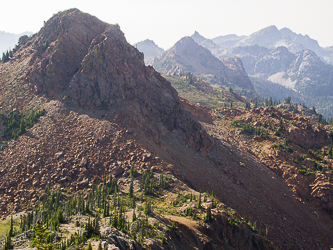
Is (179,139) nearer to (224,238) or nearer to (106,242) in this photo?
(224,238)

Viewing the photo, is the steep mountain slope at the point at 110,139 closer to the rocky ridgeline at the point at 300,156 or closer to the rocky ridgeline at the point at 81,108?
the rocky ridgeline at the point at 81,108

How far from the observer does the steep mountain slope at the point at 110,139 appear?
6103 cm

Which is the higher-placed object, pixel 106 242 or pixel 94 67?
pixel 94 67

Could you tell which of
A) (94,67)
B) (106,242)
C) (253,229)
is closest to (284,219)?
(253,229)

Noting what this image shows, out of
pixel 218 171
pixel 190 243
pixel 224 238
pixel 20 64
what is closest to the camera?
pixel 190 243

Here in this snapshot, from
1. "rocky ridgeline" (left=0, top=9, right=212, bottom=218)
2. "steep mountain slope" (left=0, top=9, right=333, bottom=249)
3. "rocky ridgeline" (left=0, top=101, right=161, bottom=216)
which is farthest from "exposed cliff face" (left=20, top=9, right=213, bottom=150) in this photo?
"rocky ridgeline" (left=0, top=101, right=161, bottom=216)

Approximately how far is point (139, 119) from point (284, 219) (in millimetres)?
44167

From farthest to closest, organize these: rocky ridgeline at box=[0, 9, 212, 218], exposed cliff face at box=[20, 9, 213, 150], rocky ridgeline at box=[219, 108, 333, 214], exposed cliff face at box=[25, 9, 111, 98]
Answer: exposed cliff face at box=[25, 9, 111, 98] → exposed cliff face at box=[20, 9, 213, 150] → rocky ridgeline at box=[219, 108, 333, 214] → rocky ridgeline at box=[0, 9, 212, 218]

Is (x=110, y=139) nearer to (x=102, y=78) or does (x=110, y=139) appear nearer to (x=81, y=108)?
(x=81, y=108)

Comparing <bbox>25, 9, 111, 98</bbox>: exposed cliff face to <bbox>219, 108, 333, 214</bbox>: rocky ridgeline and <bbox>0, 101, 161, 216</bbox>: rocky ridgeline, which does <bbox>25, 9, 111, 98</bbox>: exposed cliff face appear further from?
<bbox>219, 108, 333, 214</bbox>: rocky ridgeline

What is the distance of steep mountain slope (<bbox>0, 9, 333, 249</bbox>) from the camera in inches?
2403

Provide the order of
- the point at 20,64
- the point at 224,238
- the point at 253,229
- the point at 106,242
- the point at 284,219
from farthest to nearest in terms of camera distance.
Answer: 1. the point at 20,64
2. the point at 284,219
3. the point at 253,229
4. the point at 224,238
5. the point at 106,242

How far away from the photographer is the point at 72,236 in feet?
106

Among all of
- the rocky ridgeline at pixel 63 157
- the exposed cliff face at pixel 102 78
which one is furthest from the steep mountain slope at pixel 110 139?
the exposed cliff face at pixel 102 78
